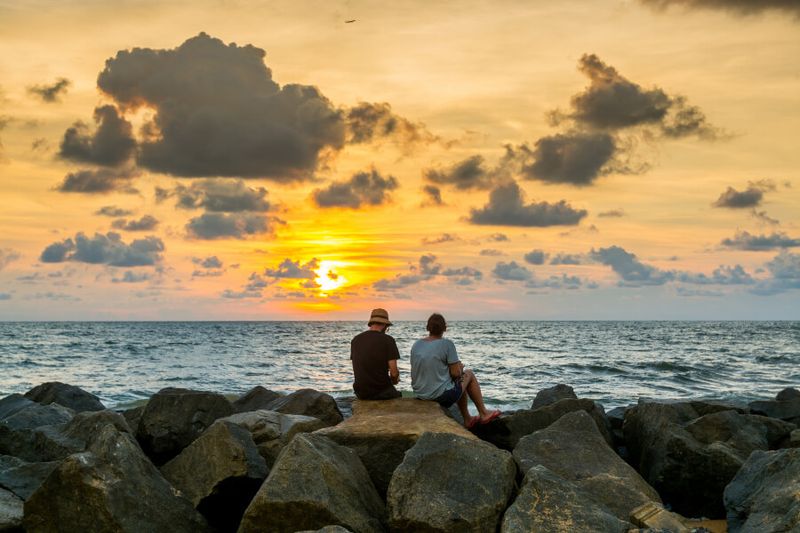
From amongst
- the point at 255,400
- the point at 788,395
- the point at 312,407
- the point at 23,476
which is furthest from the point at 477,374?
the point at 23,476

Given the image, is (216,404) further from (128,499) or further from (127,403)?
(127,403)

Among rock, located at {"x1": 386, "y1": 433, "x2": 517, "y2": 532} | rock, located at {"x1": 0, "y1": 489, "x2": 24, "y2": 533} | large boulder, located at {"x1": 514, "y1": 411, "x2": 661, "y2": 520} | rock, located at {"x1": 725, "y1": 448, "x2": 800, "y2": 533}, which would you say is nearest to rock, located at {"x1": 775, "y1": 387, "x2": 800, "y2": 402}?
large boulder, located at {"x1": 514, "y1": 411, "x2": 661, "y2": 520}

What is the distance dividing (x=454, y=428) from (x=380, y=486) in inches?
48.6

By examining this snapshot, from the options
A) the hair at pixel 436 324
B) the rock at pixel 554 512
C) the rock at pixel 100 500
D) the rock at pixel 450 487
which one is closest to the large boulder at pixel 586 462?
the rock at pixel 450 487

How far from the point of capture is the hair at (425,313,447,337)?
466 inches

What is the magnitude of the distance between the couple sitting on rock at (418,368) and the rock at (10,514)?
5.03 m

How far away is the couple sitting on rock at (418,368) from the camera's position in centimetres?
1172

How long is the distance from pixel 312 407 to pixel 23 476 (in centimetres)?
528

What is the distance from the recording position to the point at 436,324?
466 inches

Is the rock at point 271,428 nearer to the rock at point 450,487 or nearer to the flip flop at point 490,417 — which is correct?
the flip flop at point 490,417

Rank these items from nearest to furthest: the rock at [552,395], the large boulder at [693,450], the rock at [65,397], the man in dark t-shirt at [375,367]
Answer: the large boulder at [693,450]
the man in dark t-shirt at [375,367]
the rock at [552,395]
the rock at [65,397]

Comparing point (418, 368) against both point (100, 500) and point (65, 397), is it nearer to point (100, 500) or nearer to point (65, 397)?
point (100, 500)

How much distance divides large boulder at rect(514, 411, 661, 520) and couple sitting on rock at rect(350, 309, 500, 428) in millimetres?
2145

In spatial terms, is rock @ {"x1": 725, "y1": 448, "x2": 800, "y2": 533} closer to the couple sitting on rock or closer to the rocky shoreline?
the rocky shoreline
